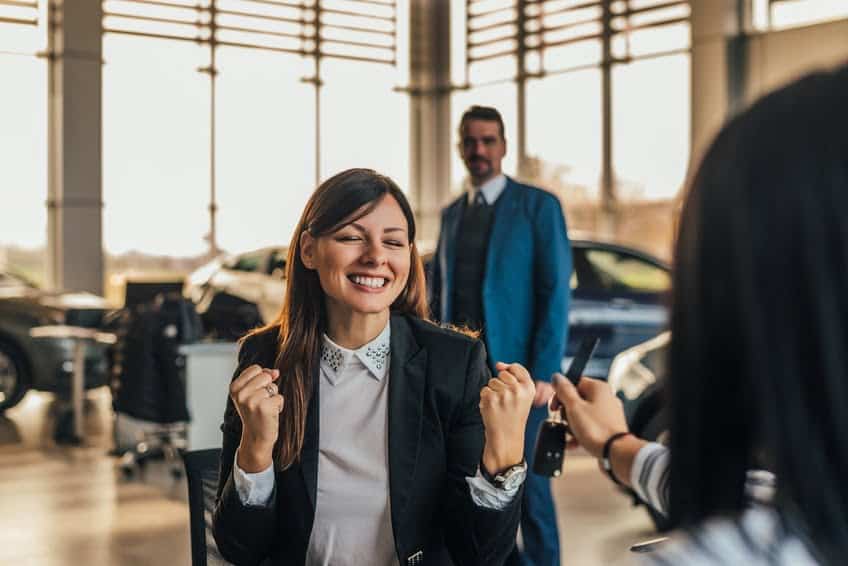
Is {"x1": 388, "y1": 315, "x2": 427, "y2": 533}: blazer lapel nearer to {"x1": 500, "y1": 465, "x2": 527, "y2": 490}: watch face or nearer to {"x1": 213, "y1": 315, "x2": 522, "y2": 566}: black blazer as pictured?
{"x1": 213, "y1": 315, "x2": 522, "y2": 566}: black blazer

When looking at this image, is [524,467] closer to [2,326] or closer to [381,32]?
[2,326]

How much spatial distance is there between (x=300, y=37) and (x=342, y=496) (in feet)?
45.7

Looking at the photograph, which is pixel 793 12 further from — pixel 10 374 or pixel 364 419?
pixel 364 419

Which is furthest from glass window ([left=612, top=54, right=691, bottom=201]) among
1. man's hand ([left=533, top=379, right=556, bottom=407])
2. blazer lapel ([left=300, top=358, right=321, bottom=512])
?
blazer lapel ([left=300, top=358, right=321, bottom=512])

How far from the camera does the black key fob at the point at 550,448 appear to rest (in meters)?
1.50

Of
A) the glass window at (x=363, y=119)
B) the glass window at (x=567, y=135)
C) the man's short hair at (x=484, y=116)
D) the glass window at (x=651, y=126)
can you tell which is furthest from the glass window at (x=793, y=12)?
the man's short hair at (x=484, y=116)

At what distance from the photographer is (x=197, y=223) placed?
14242 mm

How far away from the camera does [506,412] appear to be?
170 cm

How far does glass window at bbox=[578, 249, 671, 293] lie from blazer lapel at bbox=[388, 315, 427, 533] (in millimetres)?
5689

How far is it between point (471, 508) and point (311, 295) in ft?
1.75

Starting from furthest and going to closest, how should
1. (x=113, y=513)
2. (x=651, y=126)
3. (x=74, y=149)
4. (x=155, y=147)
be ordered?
(x=155, y=147), (x=651, y=126), (x=74, y=149), (x=113, y=513)

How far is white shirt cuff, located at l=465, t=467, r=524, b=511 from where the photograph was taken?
1775 mm

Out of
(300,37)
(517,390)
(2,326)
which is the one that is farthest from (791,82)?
(300,37)

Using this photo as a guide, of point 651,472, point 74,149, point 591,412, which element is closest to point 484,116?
point 591,412
